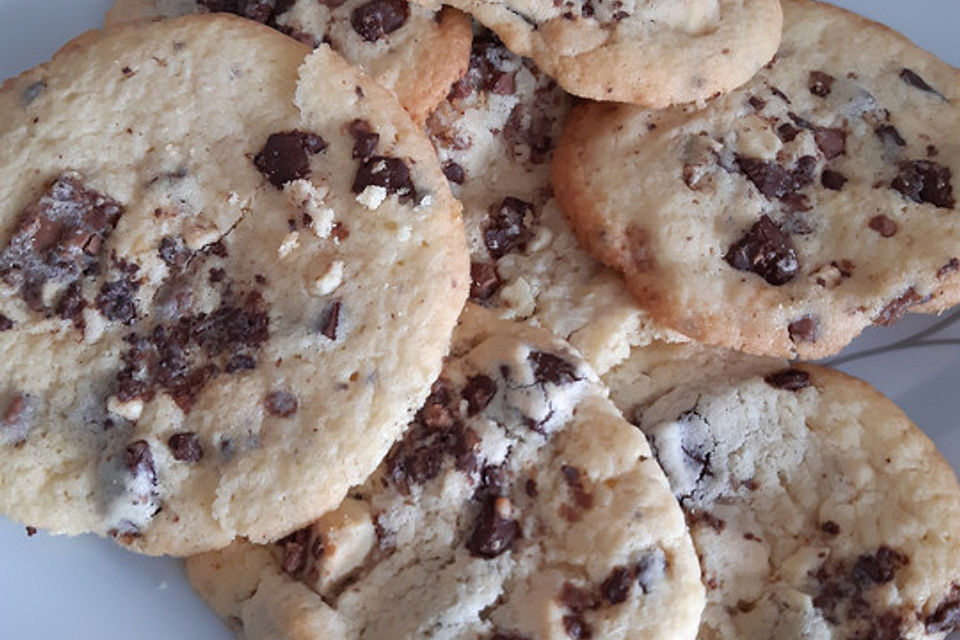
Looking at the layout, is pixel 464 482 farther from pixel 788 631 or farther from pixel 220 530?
pixel 788 631

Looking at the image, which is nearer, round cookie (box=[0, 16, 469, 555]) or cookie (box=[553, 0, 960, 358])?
round cookie (box=[0, 16, 469, 555])

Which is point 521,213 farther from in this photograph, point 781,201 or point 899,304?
point 899,304

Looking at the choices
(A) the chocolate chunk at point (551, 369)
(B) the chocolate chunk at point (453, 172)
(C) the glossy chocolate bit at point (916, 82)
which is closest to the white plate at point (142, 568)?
(C) the glossy chocolate bit at point (916, 82)

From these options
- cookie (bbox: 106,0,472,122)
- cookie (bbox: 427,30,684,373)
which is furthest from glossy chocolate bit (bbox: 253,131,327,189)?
cookie (bbox: 427,30,684,373)

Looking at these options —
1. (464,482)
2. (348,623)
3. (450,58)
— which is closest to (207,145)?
(450,58)

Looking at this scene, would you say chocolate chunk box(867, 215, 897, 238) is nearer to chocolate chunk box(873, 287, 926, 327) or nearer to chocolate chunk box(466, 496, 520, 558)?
chocolate chunk box(873, 287, 926, 327)

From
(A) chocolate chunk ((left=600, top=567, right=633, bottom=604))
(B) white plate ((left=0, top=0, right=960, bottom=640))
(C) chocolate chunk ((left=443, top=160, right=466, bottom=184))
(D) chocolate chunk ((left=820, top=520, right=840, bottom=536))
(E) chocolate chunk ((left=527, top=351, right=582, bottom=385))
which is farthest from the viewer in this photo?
(C) chocolate chunk ((left=443, top=160, right=466, bottom=184))

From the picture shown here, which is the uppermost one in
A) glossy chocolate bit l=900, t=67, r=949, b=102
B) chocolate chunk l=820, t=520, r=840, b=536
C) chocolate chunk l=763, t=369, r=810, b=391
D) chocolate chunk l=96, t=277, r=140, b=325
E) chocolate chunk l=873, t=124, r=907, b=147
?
chocolate chunk l=96, t=277, r=140, b=325

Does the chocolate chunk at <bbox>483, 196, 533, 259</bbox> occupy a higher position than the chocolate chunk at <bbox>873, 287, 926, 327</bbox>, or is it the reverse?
the chocolate chunk at <bbox>483, 196, 533, 259</bbox>
